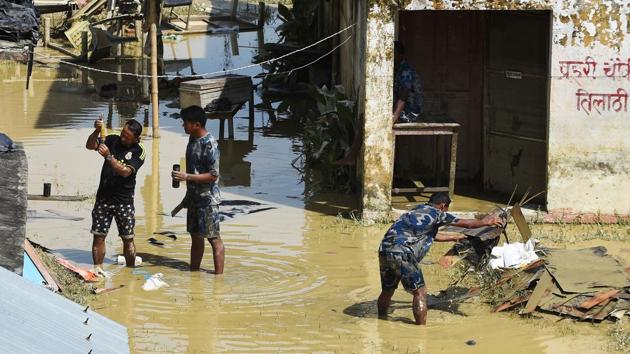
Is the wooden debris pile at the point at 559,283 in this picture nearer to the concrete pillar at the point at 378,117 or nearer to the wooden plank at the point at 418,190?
the concrete pillar at the point at 378,117

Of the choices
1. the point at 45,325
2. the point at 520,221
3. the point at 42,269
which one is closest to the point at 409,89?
the point at 520,221

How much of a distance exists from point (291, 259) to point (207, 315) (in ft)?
6.81

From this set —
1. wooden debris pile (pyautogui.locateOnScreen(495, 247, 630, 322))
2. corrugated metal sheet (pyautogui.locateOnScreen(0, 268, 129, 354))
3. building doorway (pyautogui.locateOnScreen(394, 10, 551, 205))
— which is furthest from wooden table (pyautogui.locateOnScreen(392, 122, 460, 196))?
corrugated metal sheet (pyautogui.locateOnScreen(0, 268, 129, 354))

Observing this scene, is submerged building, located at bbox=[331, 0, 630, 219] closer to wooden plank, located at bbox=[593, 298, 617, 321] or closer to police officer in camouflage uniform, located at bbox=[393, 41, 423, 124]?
police officer in camouflage uniform, located at bbox=[393, 41, 423, 124]

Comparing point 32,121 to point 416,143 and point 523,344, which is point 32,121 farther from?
point 523,344

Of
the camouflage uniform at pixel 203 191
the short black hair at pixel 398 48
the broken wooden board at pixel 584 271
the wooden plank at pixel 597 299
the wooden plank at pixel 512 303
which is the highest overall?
the short black hair at pixel 398 48

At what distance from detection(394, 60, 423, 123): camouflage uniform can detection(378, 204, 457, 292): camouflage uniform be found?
4179 millimetres

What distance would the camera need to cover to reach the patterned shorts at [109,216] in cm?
1063

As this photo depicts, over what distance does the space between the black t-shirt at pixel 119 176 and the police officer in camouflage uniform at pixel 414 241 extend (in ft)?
8.58

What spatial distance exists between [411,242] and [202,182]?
2241 millimetres

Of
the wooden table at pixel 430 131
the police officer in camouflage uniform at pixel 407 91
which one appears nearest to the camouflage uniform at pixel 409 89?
the police officer in camouflage uniform at pixel 407 91

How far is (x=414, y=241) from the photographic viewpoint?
9156 millimetres

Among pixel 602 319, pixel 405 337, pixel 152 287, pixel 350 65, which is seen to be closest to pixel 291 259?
pixel 152 287

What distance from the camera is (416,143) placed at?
49.8 ft
